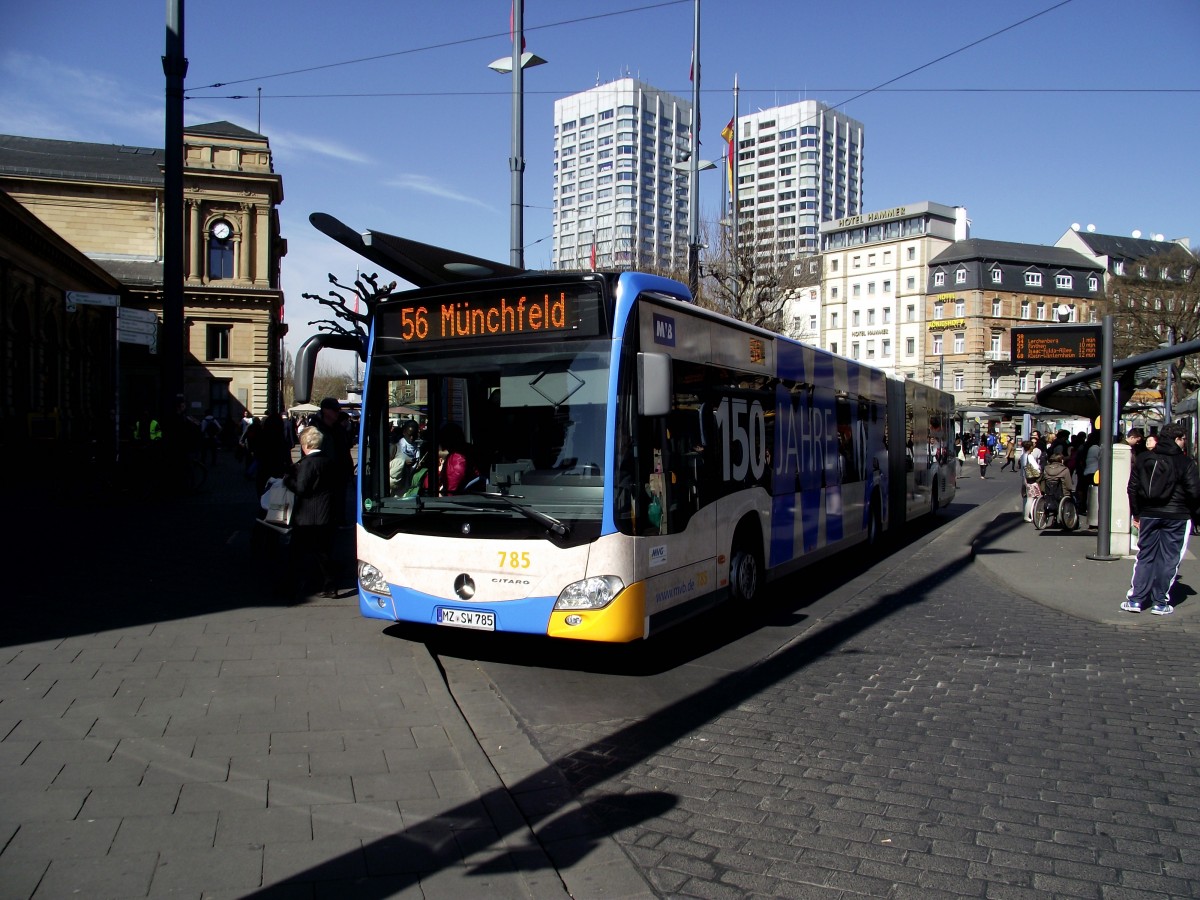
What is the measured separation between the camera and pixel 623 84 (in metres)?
172

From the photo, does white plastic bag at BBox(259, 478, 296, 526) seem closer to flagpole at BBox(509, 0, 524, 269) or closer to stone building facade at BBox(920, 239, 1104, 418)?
flagpole at BBox(509, 0, 524, 269)

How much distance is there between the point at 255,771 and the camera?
483cm

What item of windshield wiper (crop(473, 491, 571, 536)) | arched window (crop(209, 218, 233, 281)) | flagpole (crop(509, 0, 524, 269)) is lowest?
windshield wiper (crop(473, 491, 571, 536))

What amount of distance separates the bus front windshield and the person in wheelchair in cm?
1361

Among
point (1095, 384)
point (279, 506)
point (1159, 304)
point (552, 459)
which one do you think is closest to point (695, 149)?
point (1095, 384)

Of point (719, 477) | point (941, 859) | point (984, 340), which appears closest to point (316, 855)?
point (941, 859)

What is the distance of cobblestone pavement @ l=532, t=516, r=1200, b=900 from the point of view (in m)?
3.89

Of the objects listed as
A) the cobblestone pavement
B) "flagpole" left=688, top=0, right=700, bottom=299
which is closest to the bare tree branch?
"flagpole" left=688, top=0, right=700, bottom=299

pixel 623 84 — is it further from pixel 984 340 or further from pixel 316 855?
pixel 316 855

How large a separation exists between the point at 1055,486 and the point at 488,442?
14.0 meters

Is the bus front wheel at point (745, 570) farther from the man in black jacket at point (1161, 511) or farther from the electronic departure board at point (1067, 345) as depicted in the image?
the electronic departure board at point (1067, 345)

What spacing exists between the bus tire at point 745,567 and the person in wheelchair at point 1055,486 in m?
10.5

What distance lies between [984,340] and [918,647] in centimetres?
8565

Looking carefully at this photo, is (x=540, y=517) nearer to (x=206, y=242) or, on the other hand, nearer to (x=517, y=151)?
(x=517, y=151)
